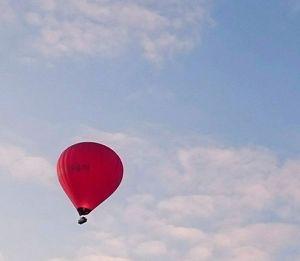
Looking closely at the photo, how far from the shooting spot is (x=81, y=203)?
1209 inches

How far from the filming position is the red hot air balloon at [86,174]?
3066 cm

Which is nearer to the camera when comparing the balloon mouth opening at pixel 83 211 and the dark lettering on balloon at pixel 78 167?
the balloon mouth opening at pixel 83 211

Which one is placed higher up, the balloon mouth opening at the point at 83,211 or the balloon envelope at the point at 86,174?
the balloon envelope at the point at 86,174

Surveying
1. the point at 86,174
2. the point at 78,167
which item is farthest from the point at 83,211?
the point at 78,167

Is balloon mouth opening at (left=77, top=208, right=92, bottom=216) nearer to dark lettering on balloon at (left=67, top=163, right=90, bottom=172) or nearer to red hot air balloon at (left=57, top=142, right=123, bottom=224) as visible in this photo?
red hot air balloon at (left=57, top=142, right=123, bottom=224)

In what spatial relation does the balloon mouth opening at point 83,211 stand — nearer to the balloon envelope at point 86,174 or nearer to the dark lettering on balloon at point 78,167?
the balloon envelope at point 86,174

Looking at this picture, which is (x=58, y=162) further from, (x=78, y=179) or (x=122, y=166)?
(x=122, y=166)

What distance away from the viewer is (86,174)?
30.6 meters

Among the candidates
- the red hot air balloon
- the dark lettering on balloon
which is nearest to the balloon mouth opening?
the red hot air balloon

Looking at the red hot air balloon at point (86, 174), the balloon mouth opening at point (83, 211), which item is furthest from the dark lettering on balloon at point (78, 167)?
the balloon mouth opening at point (83, 211)

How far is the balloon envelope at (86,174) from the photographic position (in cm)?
3066

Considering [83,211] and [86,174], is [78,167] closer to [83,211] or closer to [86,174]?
[86,174]

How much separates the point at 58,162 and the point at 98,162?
253cm

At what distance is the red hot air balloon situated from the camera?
30.7m
